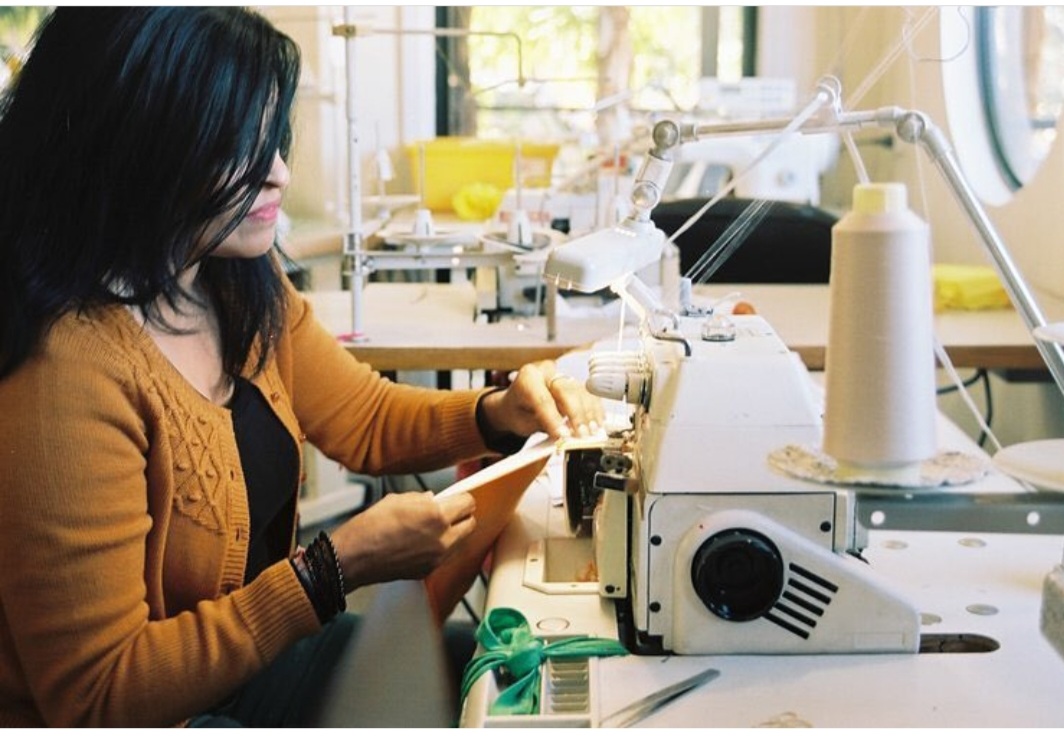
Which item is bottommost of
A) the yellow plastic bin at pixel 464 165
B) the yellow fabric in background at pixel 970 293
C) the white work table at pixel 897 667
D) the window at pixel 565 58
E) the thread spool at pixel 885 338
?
the white work table at pixel 897 667

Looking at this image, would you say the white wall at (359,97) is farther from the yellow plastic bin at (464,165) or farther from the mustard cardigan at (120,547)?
the mustard cardigan at (120,547)

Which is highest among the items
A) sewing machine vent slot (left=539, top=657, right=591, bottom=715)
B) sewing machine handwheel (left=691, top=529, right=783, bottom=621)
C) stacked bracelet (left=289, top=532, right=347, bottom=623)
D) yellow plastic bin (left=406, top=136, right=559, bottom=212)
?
yellow plastic bin (left=406, top=136, right=559, bottom=212)

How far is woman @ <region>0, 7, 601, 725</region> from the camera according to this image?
36.6 inches

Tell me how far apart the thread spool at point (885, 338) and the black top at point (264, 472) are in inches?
24.5

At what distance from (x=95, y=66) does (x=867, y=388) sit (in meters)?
0.67

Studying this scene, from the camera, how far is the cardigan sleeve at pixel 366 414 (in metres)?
1.44

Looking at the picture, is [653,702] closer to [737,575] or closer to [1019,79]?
[737,575]

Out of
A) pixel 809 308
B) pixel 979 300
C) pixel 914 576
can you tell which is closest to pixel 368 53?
pixel 809 308

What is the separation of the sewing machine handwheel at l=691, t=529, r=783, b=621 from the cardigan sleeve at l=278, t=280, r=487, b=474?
0.56 metres

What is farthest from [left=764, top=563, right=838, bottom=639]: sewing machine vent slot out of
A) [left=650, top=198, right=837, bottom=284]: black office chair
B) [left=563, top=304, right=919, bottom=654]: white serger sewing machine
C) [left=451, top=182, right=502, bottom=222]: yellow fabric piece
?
[left=451, top=182, right=502, bottom=222]: yellow fabric piece

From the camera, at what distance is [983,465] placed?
80cm

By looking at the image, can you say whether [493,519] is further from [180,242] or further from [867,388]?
[867,388]

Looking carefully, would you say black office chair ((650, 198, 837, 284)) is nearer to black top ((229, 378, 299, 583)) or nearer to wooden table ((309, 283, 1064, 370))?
wooden table ((309, 283, 1064, 370))

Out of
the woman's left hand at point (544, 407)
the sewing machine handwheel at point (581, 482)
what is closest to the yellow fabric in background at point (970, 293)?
the woman's left hand at point (544, 407)
